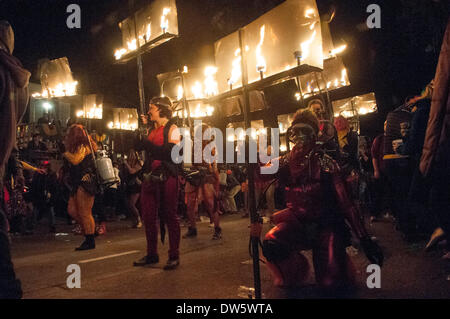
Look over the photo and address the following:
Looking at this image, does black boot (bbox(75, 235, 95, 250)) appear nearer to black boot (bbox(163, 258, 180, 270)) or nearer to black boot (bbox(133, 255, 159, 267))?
black boot (bbox(133, 255, 159, 267))

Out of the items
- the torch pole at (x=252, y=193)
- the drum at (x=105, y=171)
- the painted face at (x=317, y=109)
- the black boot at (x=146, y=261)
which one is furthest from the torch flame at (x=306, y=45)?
the drum at (x=105, y=171)

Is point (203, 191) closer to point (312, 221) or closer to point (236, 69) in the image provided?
point (312, 221)

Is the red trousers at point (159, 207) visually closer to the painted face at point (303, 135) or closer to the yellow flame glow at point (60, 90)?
the painted face at point (303, 135)

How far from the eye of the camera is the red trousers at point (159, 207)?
440cm

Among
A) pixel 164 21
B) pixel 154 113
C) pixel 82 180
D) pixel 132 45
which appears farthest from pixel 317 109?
pixel 132 45

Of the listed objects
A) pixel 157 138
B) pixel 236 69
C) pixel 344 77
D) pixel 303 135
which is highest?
pixel 344 77

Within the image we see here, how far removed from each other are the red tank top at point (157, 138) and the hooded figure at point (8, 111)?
1768 millimetres

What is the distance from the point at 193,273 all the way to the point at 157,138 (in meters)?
1.80

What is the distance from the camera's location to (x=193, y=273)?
12.8 ft

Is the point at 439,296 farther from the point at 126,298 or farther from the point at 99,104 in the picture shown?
the point at 99,104

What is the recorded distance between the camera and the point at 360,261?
13.8ft

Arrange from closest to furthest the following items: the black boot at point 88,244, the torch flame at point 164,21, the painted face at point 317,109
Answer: the painted face at point 317,109 < the black boot at point 88,244 < the torch flame at point 164,21
